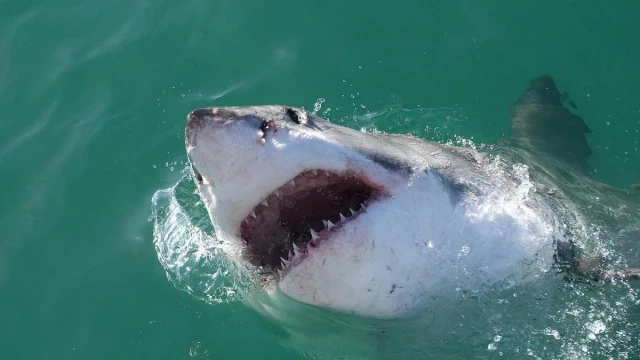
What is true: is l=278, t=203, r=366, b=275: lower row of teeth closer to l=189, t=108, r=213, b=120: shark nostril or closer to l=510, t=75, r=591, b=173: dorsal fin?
l=189, t=108, r=213, b=120: shark nostril

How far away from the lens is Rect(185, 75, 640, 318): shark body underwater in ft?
8.34

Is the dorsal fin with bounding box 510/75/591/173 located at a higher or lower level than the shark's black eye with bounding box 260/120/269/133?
lower

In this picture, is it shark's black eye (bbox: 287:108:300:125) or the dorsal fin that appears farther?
the dorsal fin

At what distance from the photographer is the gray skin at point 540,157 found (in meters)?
2.77

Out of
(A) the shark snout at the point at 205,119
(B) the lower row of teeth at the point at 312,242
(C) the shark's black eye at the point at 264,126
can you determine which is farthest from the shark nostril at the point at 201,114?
(B) the lower row of teeth at the point at 312,242

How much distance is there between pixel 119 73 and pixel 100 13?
1020mm

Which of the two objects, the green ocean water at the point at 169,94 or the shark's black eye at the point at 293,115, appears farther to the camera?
the green ocean water at the point at 169,94

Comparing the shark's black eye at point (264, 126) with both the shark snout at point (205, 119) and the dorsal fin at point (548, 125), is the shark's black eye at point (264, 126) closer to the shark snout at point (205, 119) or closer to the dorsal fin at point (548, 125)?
the shark snout at point (205, 119)

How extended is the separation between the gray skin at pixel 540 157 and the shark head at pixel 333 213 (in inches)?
0.7

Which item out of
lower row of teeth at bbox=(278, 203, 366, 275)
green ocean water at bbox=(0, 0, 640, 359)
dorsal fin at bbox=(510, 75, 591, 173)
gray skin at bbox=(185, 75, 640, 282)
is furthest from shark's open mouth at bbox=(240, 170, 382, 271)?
dorsal fin at bbox=(510, 75, 591, 173)

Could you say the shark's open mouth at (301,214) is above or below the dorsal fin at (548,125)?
above

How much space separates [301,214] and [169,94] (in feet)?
12.0

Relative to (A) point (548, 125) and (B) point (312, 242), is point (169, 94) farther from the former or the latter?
(B) point (312, 242)

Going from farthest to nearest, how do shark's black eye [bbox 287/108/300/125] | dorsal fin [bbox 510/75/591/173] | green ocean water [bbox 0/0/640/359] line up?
1. dorsal fin [bbox 510/75/591/173]
2. green ocean water [bbox 0/0/640/359]
3. shark's black eye [bbox 287/108/300/125]
